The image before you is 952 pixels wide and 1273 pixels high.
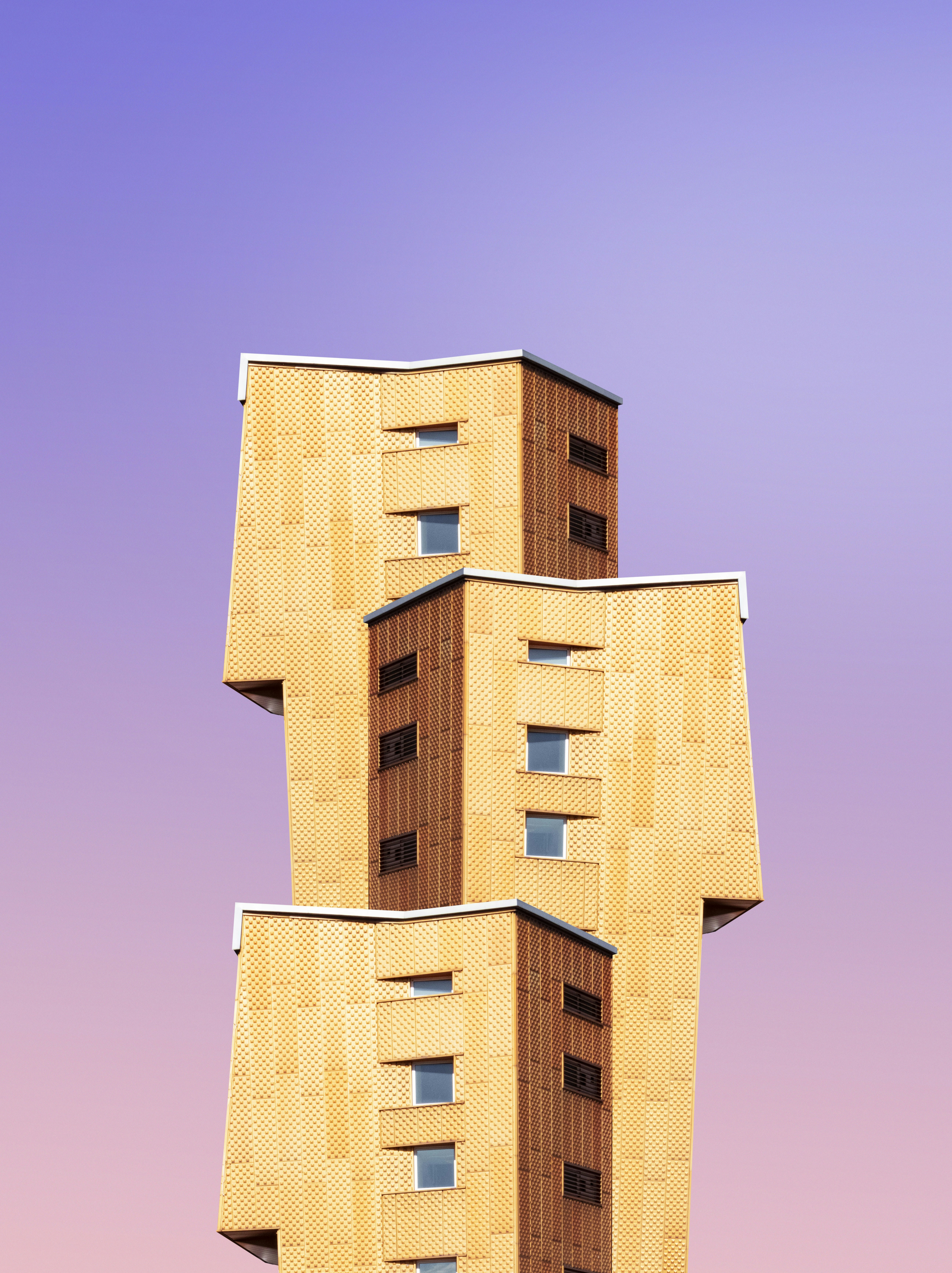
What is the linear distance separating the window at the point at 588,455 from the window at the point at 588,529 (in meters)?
1.58

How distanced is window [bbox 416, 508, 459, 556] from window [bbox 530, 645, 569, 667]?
6791 mm

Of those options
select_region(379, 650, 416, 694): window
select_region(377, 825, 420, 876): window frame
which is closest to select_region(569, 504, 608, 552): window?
select_region(379, 650, 416, 694): window

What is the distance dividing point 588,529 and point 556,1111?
22.1 m

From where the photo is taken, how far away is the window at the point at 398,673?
82.8 m

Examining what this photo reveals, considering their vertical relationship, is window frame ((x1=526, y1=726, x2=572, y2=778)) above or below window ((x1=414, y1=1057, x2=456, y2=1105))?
above

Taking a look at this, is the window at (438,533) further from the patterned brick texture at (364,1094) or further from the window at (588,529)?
the patterned brick texture at (364,1094)

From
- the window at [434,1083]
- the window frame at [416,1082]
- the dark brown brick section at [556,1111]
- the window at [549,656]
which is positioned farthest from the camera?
the window at [549,656]

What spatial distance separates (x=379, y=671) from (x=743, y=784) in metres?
12.3

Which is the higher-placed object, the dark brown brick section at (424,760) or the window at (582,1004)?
the dark brown brick section at (424,760)

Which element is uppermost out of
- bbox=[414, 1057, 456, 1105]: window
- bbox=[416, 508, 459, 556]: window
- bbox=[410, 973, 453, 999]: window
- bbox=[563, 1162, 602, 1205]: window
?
bbox=[416, 508, 459, 556]: window

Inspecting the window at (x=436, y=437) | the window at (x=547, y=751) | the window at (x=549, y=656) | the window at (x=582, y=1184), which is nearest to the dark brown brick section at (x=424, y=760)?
the window at (x=547, y=751)

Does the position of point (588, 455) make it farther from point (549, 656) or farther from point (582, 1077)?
point (582, 1077)

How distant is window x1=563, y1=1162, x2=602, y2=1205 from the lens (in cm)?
7556

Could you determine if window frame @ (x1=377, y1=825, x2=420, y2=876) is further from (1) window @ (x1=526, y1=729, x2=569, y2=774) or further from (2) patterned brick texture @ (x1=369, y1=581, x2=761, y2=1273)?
(1) window @ (x1=526, y1=729, x2=569, y2=774)
